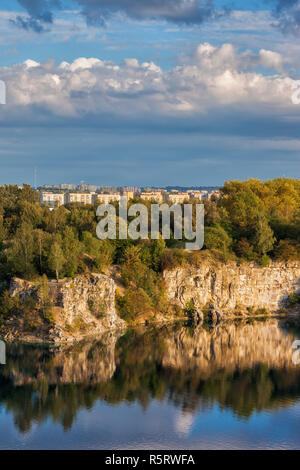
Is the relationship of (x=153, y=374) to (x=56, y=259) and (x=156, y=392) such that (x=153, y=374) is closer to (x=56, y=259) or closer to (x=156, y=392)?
(x=156, y=392)

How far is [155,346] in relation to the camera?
33406 millimetres

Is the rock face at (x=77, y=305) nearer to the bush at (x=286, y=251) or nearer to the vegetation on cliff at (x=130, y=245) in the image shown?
the vegetation on cliff at (x=130, y=245)

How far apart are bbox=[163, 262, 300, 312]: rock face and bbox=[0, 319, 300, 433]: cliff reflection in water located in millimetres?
4343

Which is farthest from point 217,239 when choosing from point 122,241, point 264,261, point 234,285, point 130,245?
point 122,241

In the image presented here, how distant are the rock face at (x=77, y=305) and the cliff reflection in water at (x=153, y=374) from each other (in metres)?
1.21

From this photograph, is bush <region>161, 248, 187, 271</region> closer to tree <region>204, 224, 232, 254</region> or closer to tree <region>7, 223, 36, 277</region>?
tree <region>204, 224, 232, 254</region>

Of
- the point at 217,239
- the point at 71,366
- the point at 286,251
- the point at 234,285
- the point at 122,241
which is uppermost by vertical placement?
the point at 217,239

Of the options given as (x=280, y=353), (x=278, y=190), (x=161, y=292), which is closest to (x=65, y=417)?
(x=280, y=353)

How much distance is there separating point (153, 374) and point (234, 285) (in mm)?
14502

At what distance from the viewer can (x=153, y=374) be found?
2909 cm

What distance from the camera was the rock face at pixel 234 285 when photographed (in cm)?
4050

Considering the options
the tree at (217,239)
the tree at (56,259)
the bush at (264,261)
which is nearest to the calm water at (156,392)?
the tree at (56,259)

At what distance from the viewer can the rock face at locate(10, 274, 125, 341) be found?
32906mm

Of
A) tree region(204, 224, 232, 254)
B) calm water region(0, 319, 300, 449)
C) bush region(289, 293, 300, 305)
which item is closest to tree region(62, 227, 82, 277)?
calm water region(0, 319, 300, 449)
